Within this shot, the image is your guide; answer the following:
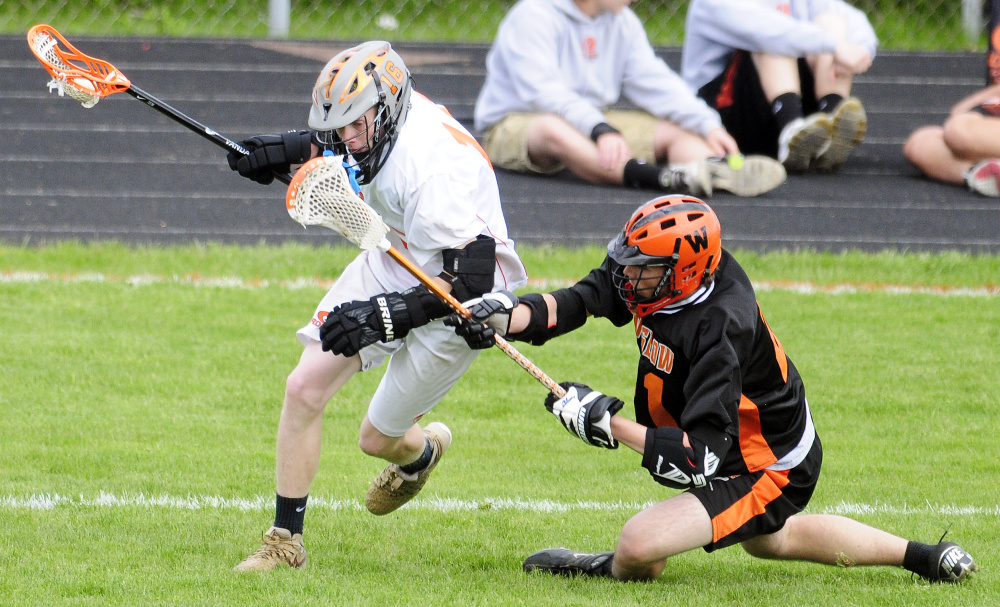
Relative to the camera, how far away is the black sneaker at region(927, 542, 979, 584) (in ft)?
13.1

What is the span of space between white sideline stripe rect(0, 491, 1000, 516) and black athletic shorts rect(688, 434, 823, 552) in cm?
82

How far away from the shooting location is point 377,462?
18.1 feet

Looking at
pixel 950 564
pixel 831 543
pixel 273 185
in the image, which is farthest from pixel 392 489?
pixel 273 185

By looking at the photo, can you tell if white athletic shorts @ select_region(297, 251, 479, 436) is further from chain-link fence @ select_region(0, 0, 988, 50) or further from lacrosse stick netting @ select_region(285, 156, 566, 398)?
chain-link fence @ select_region(0, 0, 988, 50)

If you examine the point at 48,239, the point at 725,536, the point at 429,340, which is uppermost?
the point at 429,340

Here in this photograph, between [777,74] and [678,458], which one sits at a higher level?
[678,458]

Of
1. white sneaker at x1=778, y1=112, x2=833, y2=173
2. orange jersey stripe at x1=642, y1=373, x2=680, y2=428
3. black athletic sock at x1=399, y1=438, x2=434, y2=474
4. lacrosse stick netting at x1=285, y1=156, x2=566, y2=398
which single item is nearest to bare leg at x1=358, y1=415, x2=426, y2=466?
black athletic sock at x1=399, y1=438, x2=434, y2=474

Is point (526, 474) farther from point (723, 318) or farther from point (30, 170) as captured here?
point (30, 170)

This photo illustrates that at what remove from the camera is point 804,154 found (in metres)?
10.1

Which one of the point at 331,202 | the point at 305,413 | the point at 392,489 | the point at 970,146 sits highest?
the point at 331,202

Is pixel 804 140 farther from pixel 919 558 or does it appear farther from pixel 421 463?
pixel 919 558

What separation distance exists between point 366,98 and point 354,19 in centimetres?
956

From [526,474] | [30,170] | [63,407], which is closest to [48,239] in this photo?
[30,170]

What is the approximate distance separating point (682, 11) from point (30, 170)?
714cm
